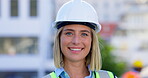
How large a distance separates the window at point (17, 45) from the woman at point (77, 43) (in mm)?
27568

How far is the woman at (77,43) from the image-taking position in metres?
2.52

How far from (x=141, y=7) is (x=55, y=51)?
69.6 m

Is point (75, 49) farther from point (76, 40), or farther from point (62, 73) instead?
point (62, 73)

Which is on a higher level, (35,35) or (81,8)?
(81,8)

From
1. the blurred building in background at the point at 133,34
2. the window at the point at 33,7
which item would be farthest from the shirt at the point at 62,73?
the blurred building in background at the point at 133,34

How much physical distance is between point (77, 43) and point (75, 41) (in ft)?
0.05

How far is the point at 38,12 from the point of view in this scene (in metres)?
30.0

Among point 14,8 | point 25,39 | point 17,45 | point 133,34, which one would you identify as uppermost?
point 14,8

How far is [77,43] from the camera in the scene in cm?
251

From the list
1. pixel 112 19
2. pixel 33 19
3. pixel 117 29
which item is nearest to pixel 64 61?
pixel 33 19

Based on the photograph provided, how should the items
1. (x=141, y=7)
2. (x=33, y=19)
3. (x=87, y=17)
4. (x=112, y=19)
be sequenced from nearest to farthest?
1. (x=87, y=17)
2. (x=33, y=19)
3. (x=141, y=7)
4. (x=112, y=19)

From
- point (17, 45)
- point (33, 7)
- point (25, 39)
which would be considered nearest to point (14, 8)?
point (33, 7)

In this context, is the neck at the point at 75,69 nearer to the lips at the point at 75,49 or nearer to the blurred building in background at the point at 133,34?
the lips at the point at 75,49

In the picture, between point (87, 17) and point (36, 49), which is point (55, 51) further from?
point (36, 49)
